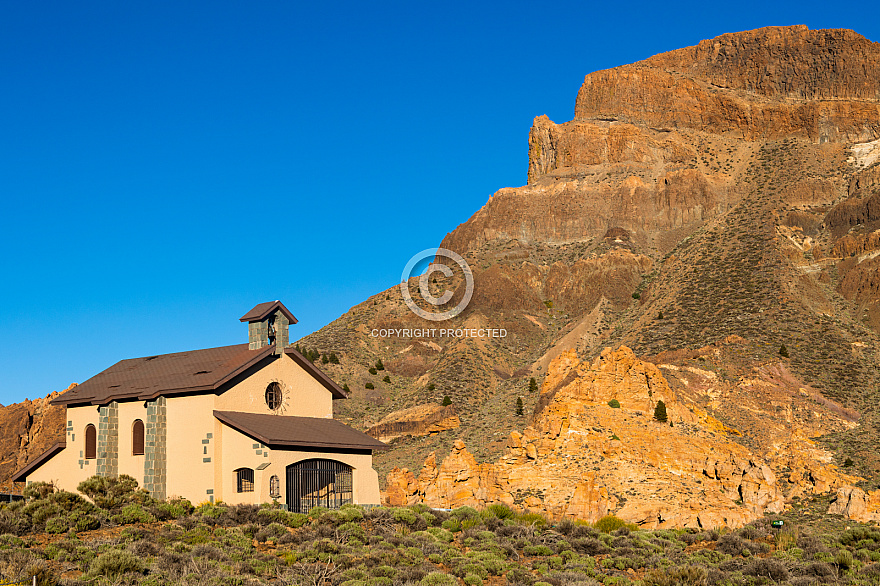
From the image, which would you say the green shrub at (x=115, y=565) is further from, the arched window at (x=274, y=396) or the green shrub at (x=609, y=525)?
the green shrub at (x=609, y=525)

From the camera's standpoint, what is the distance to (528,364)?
86625 mm

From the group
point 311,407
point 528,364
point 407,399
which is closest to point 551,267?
point 528,364

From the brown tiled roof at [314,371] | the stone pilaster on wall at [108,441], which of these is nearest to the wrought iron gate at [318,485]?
the brown tiled roof at [314,371]

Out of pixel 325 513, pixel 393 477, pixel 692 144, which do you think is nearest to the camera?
pixel 325 513

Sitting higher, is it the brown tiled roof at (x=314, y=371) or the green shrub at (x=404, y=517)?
the brown tiled roof at (x=314, y=371)

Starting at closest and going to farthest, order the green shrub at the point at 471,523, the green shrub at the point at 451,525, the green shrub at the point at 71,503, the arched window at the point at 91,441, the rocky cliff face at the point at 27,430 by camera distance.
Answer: the green shrub at the point at 71,503, the green shrub at the point at 451,525, the green shrub at the point at 471,523, the arched window at the point at 91,441, the rocky cliff face at the point at 27,430

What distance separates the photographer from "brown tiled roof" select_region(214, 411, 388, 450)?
2808cm

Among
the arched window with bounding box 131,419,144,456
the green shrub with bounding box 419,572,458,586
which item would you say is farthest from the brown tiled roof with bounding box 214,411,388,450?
the green shrub with bounding box 419,572,458,586

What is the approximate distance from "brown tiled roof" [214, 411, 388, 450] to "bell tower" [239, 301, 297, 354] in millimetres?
2755

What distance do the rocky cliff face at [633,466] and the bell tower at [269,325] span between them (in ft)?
54.5

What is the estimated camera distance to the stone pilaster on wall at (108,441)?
101ft

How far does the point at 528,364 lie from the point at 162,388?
5976 centimetres

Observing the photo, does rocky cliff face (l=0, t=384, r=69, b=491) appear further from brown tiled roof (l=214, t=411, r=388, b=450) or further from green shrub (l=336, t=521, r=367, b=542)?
green shrub (l=336, t=521, r=367, b=542)

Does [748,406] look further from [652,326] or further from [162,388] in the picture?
[162,388]
